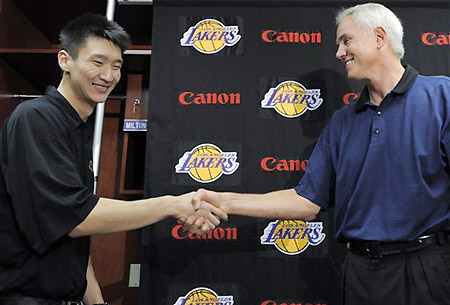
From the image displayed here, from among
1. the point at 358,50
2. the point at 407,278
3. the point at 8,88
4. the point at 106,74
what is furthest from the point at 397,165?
the point at 8,88

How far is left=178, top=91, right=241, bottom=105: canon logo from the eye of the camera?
91.0 inches

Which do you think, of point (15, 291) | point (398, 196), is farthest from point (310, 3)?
point (15, 291)

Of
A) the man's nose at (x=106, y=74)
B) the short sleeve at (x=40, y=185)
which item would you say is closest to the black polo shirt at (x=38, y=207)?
the short sleeve at (x=40, y=185)

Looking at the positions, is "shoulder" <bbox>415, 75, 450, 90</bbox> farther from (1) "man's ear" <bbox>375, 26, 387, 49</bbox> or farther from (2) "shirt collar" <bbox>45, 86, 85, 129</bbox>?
(2) "shirt collar" <bbox>45, 86, 85, 129</bbox>

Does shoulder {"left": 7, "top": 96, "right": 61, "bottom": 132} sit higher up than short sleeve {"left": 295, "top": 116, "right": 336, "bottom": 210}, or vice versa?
shoulder {"left": 7, "top": 96, "right": 61, "bottom": 132}

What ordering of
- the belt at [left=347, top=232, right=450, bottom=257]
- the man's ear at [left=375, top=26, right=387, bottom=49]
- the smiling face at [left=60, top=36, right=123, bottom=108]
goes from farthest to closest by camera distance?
the man's ear at [left=375, top=26, right=387, bottom=49] < the smiling face at [left=60, top=36, right=123, bottom=108] < the belt at [left=347, top=232, right=450, bottom=257]

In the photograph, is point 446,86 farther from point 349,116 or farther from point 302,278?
point 302,278

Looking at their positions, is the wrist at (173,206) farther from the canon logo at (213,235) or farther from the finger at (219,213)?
the canon logo at (213,235)

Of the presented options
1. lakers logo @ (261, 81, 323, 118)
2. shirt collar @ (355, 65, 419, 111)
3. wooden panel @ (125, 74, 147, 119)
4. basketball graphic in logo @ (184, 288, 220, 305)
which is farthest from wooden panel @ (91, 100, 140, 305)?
shirt collar @ (355, 65, 419, 111)

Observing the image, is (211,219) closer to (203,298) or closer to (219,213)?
(219,213)

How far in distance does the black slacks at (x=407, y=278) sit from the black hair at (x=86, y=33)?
4.19 feet

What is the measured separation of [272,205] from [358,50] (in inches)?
29.2

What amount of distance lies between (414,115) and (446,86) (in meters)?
0.18

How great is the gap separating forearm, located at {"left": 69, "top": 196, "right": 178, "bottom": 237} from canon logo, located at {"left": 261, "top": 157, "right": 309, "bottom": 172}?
622mm
